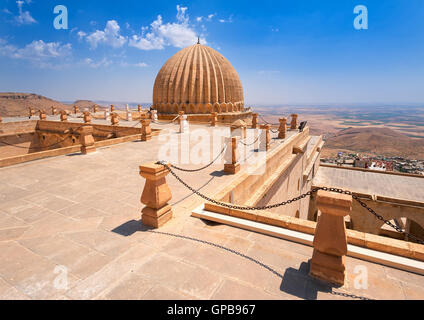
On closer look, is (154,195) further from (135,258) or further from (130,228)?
(135,258)

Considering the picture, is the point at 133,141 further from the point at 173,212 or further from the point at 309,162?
the point at 309,162

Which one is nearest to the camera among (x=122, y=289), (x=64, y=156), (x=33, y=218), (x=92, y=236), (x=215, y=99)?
(x=122, y=289)

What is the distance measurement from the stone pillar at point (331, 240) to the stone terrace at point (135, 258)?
13 cm

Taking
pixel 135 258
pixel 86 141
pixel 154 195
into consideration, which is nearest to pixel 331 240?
pixel 135 258

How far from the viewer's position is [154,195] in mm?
3758

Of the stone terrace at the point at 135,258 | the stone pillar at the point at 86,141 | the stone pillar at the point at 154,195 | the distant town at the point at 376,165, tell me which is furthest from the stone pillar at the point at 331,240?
the distant town at the point at 376,165

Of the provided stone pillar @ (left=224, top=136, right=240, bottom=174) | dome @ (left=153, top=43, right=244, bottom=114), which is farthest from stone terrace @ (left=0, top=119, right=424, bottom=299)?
dome @ (left=153, top=43, right=244, bottom=114)

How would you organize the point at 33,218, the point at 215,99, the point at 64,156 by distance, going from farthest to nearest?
the point at 215,99
the point at 64,156
the point at 33,218

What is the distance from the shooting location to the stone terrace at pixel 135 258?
2.49 metres

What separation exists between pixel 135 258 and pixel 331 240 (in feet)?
7.94

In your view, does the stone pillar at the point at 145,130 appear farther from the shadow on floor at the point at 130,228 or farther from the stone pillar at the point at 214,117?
the shadow on floor at the point at 130,228

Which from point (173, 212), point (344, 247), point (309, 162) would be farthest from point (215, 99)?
point (344, 247)

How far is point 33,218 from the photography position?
4.16 meters
